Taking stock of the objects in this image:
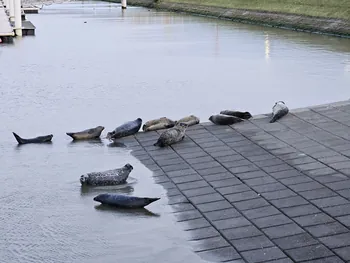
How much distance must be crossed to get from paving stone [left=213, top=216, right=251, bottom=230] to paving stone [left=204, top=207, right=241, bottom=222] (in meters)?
0.08

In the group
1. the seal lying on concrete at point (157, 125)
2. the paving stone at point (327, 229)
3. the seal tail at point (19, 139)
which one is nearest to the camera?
the paving stone at point (327, 229)

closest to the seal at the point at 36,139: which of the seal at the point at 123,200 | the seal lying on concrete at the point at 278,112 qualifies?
the seal at the point at 123,200

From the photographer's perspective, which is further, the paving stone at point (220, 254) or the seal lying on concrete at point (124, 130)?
the seal lying on concrete at point (124, 130)

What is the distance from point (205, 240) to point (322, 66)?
13.4m

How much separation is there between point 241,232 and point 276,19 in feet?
94.9

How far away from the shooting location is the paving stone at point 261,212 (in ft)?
22.2

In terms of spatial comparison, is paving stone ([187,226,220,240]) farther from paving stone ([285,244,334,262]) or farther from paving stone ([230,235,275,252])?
paving stone ([285,244,334,262])

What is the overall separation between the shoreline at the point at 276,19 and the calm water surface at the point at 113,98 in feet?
3.44

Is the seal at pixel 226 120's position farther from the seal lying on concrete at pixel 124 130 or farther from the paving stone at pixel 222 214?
the paving stone at pixel 222 214

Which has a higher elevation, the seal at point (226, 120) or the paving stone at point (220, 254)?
the paving stone at point (220, 254)

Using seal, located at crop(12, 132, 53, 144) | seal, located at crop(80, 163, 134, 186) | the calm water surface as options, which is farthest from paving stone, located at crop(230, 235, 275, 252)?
seal, located at crop(12, 132, 53, 144)

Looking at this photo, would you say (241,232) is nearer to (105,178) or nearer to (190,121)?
(105,178)

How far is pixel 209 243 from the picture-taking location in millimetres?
6191

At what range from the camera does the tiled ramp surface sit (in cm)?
606
